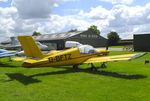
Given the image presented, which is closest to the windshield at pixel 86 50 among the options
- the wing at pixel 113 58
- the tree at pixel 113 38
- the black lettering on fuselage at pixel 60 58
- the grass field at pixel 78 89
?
the wing at pixel 113 58

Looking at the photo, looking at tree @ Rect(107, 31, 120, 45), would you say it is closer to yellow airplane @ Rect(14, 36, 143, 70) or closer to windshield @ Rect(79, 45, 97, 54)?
windshield @ Rect(79, 45, 97, 54)

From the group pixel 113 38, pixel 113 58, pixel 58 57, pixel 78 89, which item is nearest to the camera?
pixel 78 89

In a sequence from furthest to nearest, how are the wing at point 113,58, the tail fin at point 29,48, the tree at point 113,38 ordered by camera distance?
the tree at point 113,38
the tail fin at point 29,48
the wing at point 113,58

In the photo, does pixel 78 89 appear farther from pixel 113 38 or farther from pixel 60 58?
pixel 113 38

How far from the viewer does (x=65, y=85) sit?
51.0ft

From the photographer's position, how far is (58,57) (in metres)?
20.7

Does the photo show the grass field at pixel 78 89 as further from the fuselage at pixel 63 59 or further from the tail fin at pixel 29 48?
the tail fin at pixel 29 48

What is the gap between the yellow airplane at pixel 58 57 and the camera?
19.6 meters

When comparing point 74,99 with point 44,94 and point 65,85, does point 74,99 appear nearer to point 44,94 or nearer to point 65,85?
point 44,94

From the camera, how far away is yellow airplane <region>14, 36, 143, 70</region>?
19.6 m

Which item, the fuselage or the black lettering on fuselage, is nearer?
the fuselage

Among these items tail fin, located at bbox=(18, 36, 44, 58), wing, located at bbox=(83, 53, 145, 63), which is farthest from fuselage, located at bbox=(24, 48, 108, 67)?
tail fin, located at bbox=(18, 36, 44, 58)

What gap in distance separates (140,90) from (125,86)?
116cm

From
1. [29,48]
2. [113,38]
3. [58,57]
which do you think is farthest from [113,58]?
[113,38]
